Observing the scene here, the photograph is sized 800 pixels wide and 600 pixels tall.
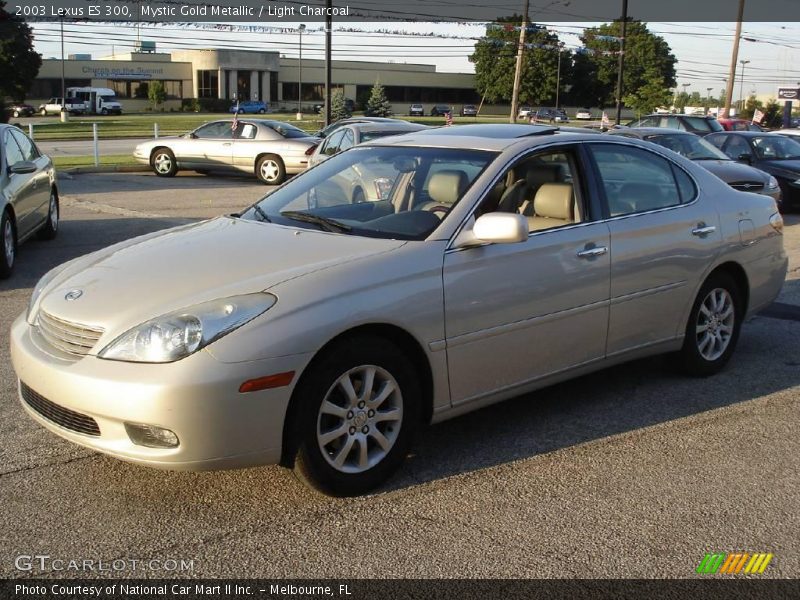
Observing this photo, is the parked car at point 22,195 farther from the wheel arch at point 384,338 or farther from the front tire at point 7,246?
the wheel arch at point 384,338

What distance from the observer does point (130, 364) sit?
11.7ft

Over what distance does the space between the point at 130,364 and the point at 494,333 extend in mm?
1761

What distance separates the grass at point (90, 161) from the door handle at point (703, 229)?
19236mm

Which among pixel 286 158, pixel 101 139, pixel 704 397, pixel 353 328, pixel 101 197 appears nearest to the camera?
pixel 353 328

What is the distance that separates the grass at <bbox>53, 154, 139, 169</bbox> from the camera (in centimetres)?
2297

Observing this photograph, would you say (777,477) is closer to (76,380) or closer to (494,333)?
(494,333)

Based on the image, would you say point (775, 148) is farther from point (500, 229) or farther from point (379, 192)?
point (500, 229)

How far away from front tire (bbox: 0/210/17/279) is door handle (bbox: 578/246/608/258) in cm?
623

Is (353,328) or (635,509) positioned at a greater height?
(353,328)

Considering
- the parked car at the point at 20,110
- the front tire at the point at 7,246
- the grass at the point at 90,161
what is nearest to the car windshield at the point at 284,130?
the grass at the point at 90,161

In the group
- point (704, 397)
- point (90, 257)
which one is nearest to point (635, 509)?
point (704, 397)

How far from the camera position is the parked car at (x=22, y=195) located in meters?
8.91

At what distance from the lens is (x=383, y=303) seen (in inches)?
155

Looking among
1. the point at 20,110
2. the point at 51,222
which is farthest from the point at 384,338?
the point at 20,110
